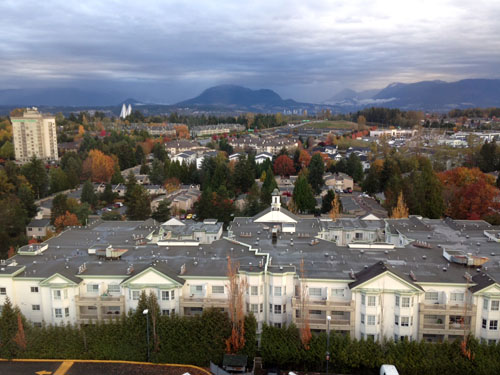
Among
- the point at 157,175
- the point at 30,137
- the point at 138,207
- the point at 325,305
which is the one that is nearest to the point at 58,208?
the point at 138,207

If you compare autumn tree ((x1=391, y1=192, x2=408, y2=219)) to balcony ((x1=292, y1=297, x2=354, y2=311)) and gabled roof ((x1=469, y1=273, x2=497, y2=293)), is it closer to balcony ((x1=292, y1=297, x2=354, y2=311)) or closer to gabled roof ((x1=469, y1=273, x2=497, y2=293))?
gabled roof ((x1=469, y1=273, x2=497, y2=293))

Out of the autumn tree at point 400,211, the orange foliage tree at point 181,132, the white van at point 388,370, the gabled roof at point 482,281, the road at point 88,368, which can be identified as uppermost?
the orange foliage tree at point 181,132

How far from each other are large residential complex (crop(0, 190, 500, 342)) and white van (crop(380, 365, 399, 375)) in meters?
1.52

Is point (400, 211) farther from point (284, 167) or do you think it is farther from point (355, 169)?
point (284, 167)

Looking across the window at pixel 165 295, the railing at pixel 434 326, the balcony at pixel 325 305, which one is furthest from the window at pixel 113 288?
the railing at pixel 434 326

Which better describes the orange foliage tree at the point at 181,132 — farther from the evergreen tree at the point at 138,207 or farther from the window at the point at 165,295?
the window at the point at 165,295

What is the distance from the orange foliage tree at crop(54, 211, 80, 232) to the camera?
3650cm

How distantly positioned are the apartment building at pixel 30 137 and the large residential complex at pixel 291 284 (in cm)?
6328

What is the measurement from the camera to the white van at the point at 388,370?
16.1 m

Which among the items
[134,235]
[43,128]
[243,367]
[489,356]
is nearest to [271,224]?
[134,235]

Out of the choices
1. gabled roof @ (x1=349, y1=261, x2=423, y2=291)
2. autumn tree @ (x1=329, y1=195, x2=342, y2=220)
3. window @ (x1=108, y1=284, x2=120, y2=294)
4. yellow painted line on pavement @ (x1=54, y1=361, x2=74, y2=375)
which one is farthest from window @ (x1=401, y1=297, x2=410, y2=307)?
autumn tree @ (x1=329, y1=195, x2=342, y2=220)

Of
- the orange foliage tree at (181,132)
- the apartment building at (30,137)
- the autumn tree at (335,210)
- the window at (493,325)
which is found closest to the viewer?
the window at (493,325)

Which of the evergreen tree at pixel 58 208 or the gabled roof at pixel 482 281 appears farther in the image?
the evergreen tree at pixel 58 208

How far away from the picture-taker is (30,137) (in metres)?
78.7
